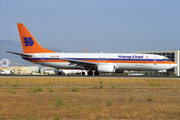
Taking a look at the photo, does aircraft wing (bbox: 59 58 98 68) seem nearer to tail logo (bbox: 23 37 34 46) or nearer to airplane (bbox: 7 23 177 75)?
airplane (bbox: 7 23 177 75)

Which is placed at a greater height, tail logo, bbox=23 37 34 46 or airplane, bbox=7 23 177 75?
tail logo, bbox=23 37 34 46

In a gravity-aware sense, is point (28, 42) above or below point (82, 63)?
above

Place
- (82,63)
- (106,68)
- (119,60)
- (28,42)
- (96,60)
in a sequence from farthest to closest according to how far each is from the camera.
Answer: (28,42), (96,60), (119,60), (82,63), (106,68)

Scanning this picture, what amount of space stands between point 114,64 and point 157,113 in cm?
3139

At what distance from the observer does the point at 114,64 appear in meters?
43.8

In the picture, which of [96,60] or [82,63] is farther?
[96,60]

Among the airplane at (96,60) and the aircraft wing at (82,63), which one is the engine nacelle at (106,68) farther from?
the aircraft wing at (82,63)

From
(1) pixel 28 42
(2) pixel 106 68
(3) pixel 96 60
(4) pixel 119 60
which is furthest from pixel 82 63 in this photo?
(1) pixel 28 42

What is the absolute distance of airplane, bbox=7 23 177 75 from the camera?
43.3 m

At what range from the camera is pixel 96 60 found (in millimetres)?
44125

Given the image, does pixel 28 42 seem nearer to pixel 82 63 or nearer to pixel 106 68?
pixel 82 63

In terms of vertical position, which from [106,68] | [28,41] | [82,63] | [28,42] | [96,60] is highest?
[28,41]

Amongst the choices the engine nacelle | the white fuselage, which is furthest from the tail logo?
the engine nacelle

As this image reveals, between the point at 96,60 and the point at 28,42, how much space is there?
36.6 ft
